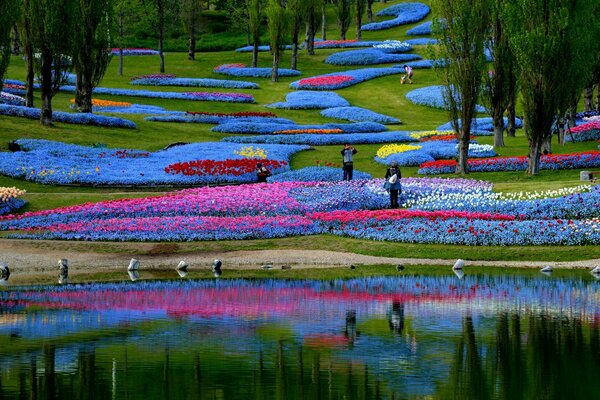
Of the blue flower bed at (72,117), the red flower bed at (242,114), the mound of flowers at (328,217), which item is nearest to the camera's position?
the mound of flowers at (328,217)

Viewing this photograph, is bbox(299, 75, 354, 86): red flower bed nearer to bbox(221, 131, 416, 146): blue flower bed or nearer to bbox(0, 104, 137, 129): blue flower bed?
bbox(221, 131, 416, 146): blue flower bed

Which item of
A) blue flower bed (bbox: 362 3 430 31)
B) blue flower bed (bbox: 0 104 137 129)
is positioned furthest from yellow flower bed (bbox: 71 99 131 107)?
blue flower bed (bbox: 362 3 430 31)

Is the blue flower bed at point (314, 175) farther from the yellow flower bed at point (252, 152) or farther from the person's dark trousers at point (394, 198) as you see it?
the person's dark trousers at point (394, 198)

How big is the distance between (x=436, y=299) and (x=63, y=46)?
35.4 metres

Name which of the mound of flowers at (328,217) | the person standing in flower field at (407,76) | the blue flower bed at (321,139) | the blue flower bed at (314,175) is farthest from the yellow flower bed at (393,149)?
the person standing in flower field at (407,76)

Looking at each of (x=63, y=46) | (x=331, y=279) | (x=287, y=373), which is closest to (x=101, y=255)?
(x=331, y=279)

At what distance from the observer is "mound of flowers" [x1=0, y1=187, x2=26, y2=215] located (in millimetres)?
35031

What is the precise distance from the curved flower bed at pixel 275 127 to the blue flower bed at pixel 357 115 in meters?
3.86

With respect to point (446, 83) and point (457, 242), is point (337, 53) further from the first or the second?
point (457, 242)

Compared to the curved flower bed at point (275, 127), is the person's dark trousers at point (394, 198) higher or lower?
lower

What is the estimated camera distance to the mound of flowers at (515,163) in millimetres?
43031

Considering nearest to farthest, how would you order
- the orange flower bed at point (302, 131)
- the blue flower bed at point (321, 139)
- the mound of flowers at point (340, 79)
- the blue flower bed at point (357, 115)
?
the blue flower bed at point (321, 139) < the orange flower bed at point (302, 131) < the blue flower bed at point (357, 115) < the mound of flowers at point (340, 79)

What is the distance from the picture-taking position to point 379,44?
90750 millimetres

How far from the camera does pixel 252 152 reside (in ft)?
161
